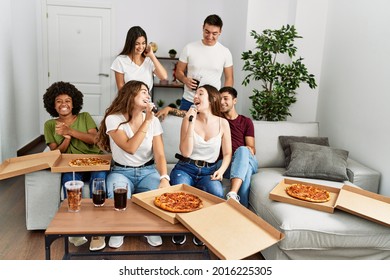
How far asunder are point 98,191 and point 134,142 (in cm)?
55

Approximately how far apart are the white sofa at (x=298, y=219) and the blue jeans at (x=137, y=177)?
247 mm

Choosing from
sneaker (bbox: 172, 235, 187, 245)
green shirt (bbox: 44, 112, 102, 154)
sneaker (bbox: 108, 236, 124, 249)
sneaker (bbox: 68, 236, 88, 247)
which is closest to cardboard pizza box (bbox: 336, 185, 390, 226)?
sneaker (bbox: 172, 235, 187, 245)

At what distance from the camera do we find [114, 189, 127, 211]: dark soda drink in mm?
1639

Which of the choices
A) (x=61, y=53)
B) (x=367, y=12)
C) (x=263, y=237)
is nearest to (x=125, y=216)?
(x=263, y=237)

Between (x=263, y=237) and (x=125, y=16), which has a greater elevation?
(x=125, y=16)

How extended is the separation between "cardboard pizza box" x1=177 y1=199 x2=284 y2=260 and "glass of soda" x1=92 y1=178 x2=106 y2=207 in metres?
0.39

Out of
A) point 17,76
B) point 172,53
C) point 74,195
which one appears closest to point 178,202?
point 74,195

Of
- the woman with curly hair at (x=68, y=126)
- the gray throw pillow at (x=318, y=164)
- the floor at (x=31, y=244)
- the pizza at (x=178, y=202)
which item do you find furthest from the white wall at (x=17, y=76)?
the gray throw pillow at (x=318, y=164)

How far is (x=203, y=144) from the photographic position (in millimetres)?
2395

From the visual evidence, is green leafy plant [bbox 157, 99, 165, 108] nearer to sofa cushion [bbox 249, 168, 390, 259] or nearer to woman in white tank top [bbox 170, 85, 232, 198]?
woman in white tank top [bbox 170, 85, 232, 198]

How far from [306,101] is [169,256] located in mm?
2304

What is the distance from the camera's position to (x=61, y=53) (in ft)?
16.7

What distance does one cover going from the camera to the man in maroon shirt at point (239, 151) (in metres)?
2.40

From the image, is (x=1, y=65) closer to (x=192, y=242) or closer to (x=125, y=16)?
(x=125, y=16)
